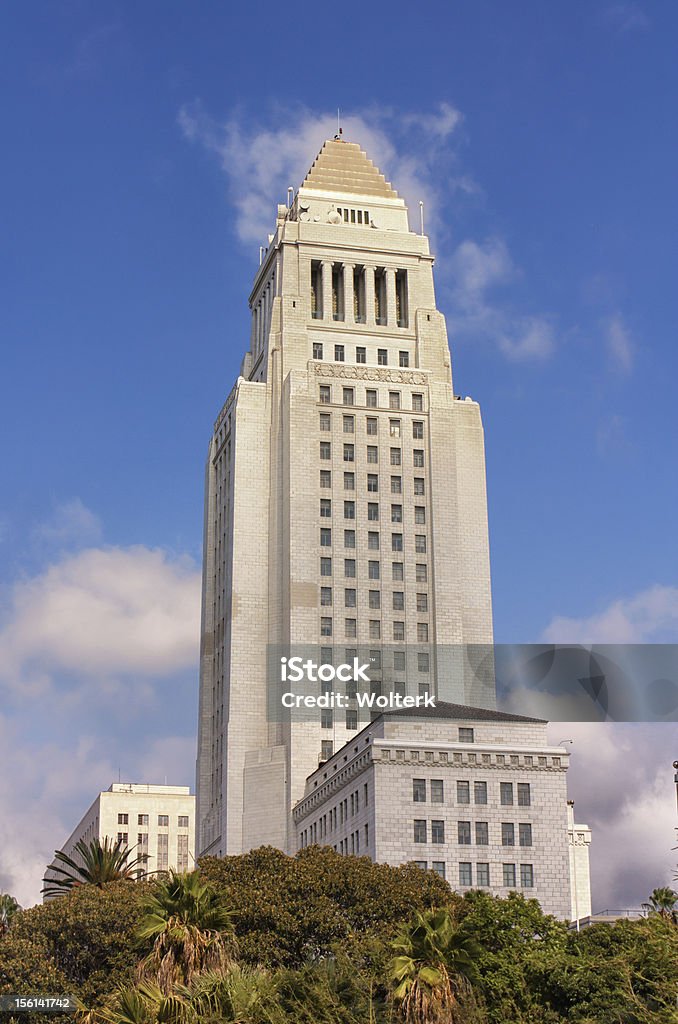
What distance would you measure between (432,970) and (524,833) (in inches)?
2043

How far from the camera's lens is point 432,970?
145 ft

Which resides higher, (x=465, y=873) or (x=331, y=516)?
(x=331, y=516)

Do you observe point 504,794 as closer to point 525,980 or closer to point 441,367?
point 525,980

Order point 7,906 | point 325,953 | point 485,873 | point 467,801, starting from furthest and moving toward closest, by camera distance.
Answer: point 467,801
point 485,873
point 7,906
point 325,953

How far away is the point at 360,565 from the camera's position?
126 metres

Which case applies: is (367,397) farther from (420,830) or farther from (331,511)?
(420,830)

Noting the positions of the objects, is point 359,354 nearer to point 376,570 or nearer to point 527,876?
point 376,570

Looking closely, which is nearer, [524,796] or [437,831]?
[437,831]

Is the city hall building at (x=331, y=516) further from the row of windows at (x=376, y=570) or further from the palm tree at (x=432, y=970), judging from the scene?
the palm tree at (x=432, y=970)

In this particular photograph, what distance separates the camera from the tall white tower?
402ft

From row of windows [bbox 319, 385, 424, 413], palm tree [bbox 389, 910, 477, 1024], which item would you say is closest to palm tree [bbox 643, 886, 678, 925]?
palm tree [bbox 389, 910, 477, 1024]

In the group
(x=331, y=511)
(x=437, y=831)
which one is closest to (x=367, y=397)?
(x=331, y=511)

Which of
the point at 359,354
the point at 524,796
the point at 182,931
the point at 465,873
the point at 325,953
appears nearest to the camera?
the point at 182,931


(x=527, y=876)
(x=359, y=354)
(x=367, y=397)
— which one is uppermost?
(x=359, y=354)
